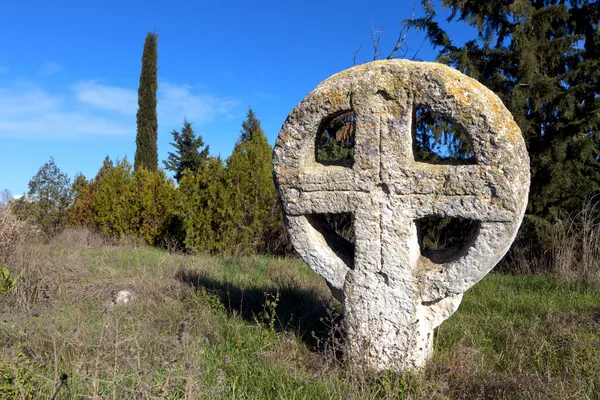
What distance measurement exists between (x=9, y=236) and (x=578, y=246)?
309 inches

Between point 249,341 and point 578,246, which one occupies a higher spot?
point 578,246

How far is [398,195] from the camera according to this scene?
3209 millimetres

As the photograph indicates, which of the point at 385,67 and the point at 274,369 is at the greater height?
the point at 385,67

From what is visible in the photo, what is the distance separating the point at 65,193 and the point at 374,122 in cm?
1122

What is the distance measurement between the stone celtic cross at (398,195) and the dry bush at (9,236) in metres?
4.57

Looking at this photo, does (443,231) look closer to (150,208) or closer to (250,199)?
(250,199)

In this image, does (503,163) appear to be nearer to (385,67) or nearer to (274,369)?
(385,67)

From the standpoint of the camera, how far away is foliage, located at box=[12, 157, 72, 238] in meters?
11.4

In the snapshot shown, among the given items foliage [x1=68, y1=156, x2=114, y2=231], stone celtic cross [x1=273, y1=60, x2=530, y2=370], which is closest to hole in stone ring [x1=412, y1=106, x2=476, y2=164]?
stone celtic cross [x1=273, y1=60, x2=530, y2=370]

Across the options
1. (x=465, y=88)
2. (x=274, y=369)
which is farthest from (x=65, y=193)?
(x=465, y=88)

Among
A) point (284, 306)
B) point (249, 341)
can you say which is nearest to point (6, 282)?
point (284, 306)

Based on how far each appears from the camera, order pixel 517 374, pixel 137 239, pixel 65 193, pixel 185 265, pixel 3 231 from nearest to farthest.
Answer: pixel 517 374
pixel 3 231
pixel 185 265
pixel 137 239
pixel 65 193

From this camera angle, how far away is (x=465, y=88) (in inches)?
120

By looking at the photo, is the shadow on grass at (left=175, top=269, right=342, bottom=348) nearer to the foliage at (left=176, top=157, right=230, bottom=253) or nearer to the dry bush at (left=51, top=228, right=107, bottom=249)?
the foliage at (left=176, top=157, right=230, bottom=253)
